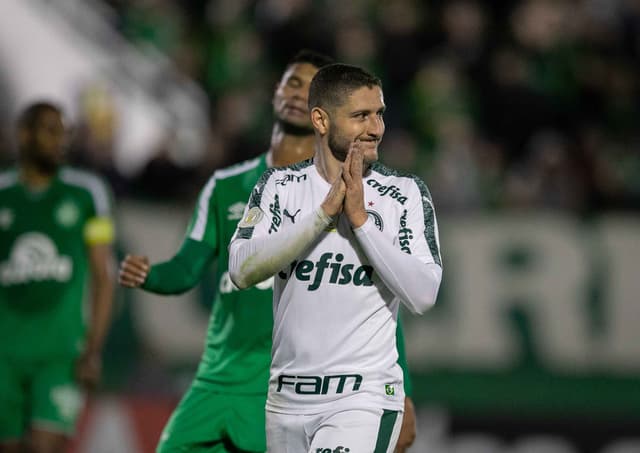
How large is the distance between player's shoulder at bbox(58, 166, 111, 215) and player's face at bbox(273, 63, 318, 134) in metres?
2.28

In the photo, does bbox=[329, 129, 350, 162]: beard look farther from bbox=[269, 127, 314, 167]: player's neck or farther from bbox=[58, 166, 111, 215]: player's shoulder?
bbox=[58, 166, 111, 215]: player's shoulder

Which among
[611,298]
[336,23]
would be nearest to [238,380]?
[611,298]

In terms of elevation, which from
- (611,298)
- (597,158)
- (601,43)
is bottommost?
(611,298)

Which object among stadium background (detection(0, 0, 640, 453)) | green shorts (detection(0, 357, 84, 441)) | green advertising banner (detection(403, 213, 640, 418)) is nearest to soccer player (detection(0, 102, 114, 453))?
green shorts (detection(0, 357, 84, 441))

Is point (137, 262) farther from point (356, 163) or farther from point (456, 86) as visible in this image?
point (456, 86)

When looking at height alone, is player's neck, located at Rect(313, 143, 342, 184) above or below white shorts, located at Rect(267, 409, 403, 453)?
above

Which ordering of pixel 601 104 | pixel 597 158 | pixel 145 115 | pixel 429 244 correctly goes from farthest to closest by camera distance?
pixel 145 115
pixel 601 104
pixel 597 158
pixel 429 244

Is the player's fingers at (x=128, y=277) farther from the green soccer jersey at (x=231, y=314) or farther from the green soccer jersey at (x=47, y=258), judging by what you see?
the green soccer jersey at (x=47, y=258)

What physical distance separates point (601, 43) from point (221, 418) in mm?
8593

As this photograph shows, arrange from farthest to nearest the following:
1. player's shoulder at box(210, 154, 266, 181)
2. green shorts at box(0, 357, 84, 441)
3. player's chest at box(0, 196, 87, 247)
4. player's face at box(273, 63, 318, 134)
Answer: player's chest at box(0, 196, 87, 247), green shorts at box(0, 357, 84, 441), player's shoulder at box(210, 154, 266, 181), player's face at box(273, 63, 318, 134)

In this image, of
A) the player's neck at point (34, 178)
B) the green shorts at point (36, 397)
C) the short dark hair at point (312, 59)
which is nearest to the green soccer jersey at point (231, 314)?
the short dark hair at point (312, 59)

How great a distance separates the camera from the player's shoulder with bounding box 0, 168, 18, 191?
7.82 m

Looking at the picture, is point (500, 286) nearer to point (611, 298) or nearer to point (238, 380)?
point (611, 298)

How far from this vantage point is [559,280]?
10.4 meters
